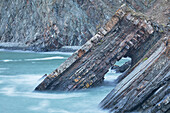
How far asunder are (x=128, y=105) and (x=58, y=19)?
139 ft

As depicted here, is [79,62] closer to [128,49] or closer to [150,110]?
[128,49]

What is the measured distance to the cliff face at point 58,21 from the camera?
154 ft

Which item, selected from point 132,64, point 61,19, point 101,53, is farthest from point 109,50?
point 61,19

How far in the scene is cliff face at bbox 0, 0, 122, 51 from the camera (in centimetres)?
4703

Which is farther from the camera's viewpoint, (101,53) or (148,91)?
(101,53)

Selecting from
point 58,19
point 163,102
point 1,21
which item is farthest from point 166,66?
point 1,21

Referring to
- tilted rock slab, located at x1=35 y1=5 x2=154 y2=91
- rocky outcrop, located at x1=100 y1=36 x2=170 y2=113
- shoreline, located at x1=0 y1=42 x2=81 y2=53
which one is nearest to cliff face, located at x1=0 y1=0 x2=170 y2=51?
shoreline, located at x1=0 y1=42 x2=81 y2=53

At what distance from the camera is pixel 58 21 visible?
159 feet

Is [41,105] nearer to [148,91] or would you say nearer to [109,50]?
[109,50]

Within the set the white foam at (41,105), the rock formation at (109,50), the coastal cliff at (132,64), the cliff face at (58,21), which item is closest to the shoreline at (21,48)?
the cliff face at (58,21)

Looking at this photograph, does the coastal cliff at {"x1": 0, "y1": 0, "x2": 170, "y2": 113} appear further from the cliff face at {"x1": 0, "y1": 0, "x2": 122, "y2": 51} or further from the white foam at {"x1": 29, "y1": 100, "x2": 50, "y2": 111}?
the cliff face at {"x1": 0, "y1": 0, "x2": 122, "y2": 51}

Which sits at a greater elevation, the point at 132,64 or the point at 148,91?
the point at 132,64

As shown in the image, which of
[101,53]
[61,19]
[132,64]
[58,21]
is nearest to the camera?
[101,53]

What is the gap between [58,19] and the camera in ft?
159
